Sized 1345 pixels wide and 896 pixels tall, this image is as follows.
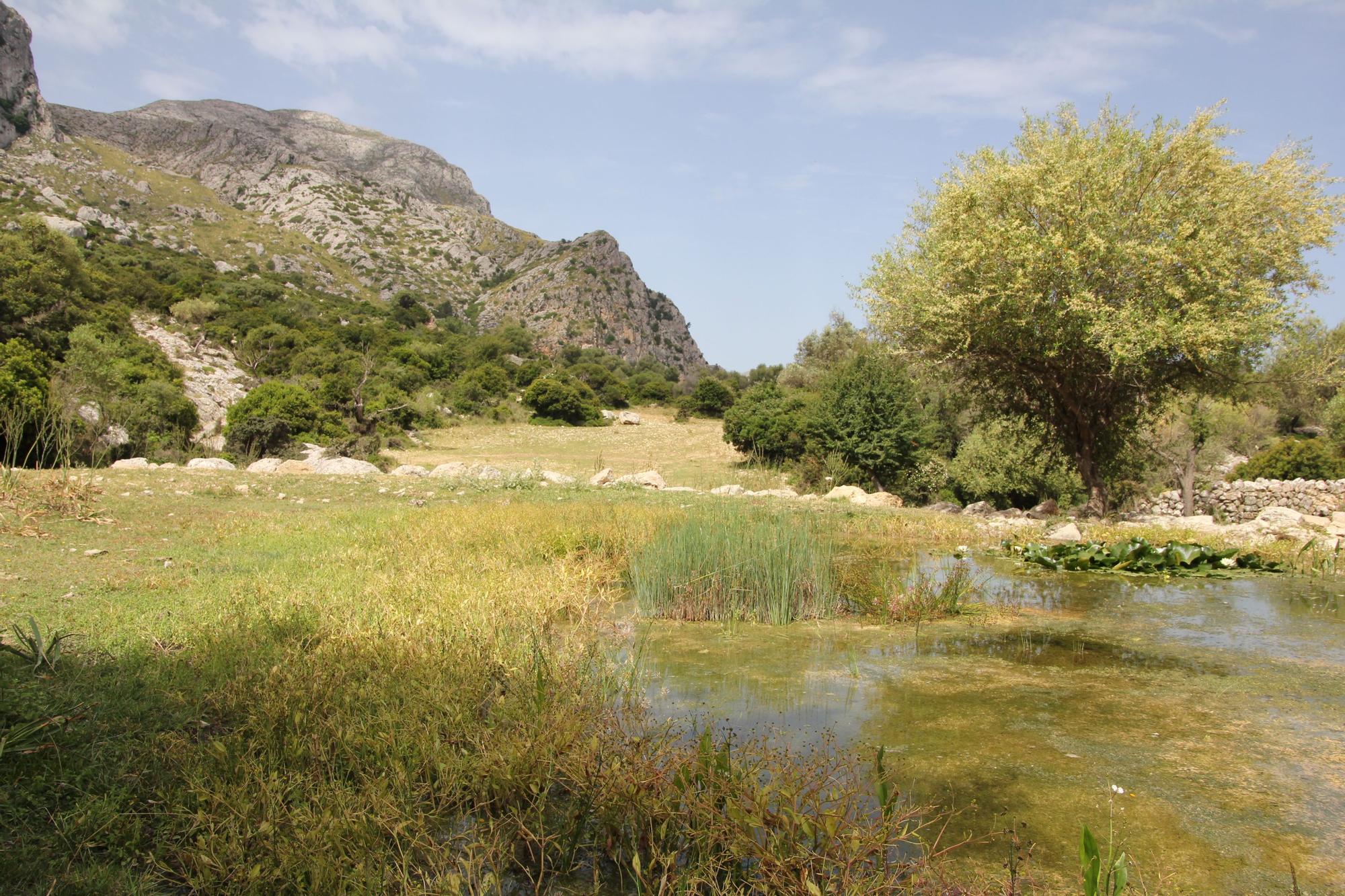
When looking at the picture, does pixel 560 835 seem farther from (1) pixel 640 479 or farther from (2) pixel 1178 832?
(1) pixel 640 479

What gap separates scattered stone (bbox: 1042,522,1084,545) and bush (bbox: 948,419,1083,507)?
9.82 meters

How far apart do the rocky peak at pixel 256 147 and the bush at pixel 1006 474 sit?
102 m

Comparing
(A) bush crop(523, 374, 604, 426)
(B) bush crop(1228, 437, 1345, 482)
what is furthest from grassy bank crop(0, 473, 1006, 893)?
(A) bush crop(523, 374, 604, 426)

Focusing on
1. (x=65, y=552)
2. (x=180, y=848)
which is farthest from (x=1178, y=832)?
(x=65, y=552)

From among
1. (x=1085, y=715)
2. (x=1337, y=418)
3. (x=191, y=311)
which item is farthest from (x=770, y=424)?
(x=191, y=311)

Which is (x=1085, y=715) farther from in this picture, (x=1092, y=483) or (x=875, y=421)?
(x=875, y=421)

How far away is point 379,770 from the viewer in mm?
3291

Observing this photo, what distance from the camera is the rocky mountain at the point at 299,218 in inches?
2879

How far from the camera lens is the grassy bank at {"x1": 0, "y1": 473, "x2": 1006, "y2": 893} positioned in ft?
8.64

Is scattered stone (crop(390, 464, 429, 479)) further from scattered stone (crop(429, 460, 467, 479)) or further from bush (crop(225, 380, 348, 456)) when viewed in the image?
bush (crop(225, 380, 348, 456))

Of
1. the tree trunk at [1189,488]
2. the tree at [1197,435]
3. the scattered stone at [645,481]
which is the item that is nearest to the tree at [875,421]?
the scattered stone at [645,481]

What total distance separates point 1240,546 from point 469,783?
11831mm

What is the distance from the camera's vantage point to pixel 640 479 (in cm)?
1905

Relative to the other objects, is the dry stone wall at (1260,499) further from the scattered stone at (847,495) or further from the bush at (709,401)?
the bush at (709,401)
